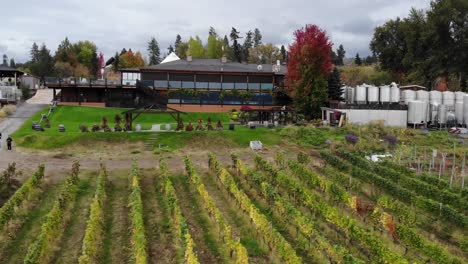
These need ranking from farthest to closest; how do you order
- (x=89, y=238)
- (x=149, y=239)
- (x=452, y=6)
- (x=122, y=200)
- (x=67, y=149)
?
(x=452, y=6) → (x=67, y=149) → (x=122, y=200) → (x=149, y=239) → (x=89, y=238)

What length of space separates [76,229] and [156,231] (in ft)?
10.9

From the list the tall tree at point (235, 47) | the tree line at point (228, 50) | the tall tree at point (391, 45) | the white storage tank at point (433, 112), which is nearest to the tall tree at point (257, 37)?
the tree line at point (228, 50)

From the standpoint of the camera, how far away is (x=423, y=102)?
164ft

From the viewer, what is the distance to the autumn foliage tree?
4950 centimetres

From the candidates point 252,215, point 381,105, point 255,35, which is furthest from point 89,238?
point 255,35

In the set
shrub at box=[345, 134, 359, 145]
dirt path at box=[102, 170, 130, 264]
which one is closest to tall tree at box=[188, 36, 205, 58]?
shrub at box=[345, 134, 359, 145]

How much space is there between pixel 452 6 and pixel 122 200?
5976 cm

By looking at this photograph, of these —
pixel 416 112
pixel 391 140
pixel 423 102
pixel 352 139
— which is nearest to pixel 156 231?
pixel 352 139

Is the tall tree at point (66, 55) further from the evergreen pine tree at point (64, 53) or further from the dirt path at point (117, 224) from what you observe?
the dirt path at point (117, 224)

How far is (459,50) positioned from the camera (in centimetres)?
6600

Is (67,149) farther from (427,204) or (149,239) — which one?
(427,204)

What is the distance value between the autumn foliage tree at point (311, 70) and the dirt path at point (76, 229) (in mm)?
29249

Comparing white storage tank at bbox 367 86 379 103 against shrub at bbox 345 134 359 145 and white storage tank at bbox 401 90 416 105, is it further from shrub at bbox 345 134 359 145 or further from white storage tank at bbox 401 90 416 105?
shrub at bbox 345 134 359 145

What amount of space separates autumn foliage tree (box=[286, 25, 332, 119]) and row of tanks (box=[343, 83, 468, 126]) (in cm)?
359
